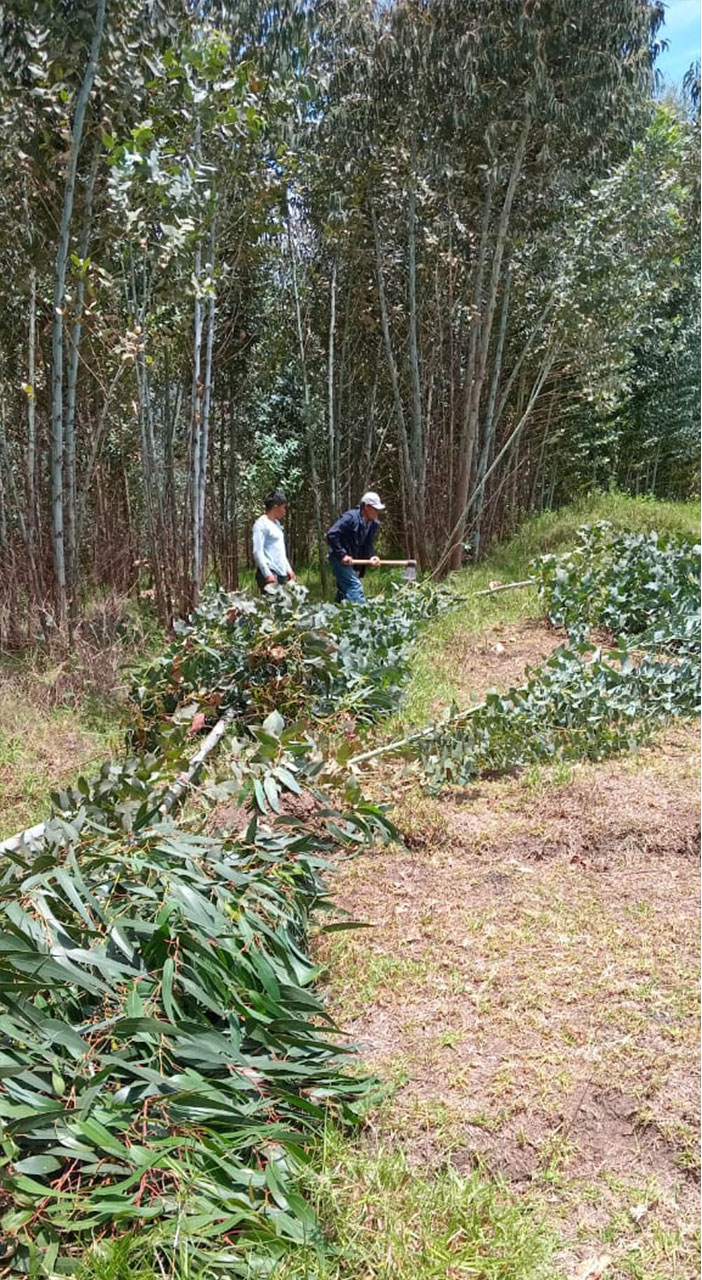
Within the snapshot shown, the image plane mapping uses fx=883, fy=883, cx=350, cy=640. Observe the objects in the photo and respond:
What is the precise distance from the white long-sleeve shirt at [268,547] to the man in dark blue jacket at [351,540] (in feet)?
1.58

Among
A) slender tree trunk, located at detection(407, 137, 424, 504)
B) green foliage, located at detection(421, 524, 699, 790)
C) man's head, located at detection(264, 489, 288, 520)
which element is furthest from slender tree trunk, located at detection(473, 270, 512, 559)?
green foliage, located at detection(421, 524, 699, 790)

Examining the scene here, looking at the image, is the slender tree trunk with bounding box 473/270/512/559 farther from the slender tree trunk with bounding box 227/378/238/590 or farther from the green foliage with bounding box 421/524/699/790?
the green foliage with bounding box 421/524/699/790

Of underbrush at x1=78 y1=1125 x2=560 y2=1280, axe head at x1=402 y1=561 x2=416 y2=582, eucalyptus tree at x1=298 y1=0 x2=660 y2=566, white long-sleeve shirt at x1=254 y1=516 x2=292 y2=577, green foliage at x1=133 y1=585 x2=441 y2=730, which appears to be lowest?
underbrush at x1=78 y1=1125 x2=560 y2=1280

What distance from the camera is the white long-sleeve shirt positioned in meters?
6.39

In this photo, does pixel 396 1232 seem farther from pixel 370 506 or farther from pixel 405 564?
pixel 370 506

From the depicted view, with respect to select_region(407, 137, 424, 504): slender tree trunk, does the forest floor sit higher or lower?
lower

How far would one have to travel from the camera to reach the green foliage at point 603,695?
374cm

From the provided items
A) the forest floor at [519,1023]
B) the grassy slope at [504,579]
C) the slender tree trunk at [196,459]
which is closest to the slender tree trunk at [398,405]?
the grassy slope at [504,579]

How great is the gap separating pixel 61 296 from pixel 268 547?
2.20 metres

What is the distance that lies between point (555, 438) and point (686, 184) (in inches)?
125

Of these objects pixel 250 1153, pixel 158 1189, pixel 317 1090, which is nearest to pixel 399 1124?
pixel 317 1090

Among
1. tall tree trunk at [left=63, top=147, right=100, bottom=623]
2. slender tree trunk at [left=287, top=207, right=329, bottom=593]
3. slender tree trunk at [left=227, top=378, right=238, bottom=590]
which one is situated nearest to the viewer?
tall tree trunk at [left=63, top=147, right=100, bottom=623]

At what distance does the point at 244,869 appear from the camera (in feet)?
7.50

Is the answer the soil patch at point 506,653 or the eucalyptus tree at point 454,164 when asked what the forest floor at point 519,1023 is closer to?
the soil patch at point 506,653
